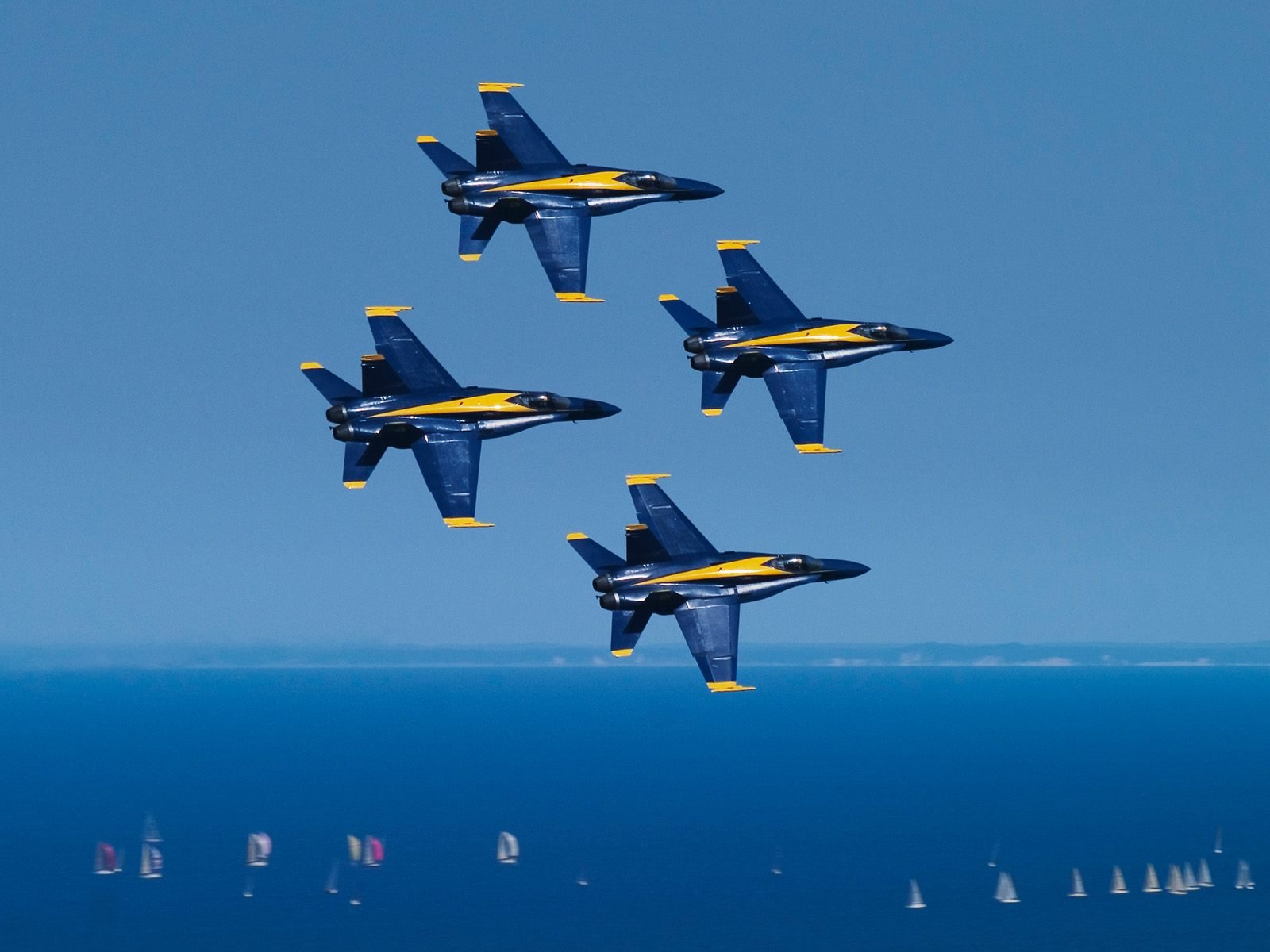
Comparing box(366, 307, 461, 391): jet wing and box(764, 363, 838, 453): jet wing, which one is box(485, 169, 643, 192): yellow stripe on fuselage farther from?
box(764, 363, 838, 453): jet wing

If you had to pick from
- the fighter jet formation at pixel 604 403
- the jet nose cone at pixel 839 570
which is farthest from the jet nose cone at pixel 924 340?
the jet nose cone at pixel 839 570

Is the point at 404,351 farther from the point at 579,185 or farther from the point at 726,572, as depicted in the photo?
the point at 726,572

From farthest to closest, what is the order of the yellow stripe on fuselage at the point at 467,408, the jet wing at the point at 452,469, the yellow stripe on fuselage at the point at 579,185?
the yellow stripe on fuselage at the point at 579,185 → the yellow stripe on fuselage at the point at 467,408 → the jet wing at the point at 452,469

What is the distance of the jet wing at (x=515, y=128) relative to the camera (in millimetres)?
92375

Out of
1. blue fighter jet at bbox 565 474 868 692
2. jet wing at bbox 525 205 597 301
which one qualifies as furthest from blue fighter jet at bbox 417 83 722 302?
blue fighter jet at bbox 565 474 868 692

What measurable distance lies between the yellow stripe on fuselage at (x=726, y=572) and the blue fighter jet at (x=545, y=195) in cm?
1613

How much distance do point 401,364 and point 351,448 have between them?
592cm

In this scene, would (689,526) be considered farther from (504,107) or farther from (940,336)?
(504,107)

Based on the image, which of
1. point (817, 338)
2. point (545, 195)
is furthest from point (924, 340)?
point (545, 195)

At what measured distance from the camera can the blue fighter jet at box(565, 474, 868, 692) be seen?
260ft

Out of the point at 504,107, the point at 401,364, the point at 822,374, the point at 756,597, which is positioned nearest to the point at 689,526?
the point at 756,597

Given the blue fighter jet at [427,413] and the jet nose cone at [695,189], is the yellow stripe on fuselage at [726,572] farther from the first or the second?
the jet nose cone at [695,189]

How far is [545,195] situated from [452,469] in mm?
16618

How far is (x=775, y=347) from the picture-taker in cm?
8825
